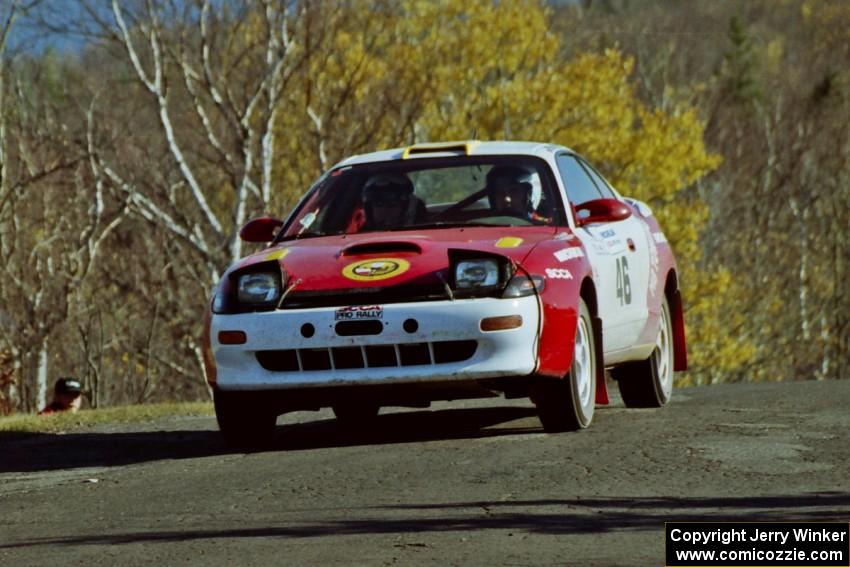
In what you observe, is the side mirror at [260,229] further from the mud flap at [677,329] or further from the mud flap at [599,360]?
the mud flap at [677,329]

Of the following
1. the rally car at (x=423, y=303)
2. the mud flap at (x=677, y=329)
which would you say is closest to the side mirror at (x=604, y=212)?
the rally car at (x=423, y=303)

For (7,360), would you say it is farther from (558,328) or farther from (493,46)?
(493,46)

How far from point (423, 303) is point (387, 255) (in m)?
0.43

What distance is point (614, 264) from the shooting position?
10406 mm

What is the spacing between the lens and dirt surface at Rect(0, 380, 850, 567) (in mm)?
6137

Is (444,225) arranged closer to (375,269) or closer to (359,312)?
(375,269)

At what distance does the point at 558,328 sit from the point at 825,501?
8.24 ft

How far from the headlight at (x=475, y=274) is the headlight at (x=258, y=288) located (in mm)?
908

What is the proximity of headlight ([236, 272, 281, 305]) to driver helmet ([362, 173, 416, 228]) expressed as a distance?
1.14 meters

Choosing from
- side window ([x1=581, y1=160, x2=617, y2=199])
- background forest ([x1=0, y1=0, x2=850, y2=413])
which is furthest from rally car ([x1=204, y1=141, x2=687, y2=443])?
background forest ([x1=0, y1=0, x2=850, y2=413])

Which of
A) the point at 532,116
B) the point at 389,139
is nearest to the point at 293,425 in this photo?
the point at 389,139

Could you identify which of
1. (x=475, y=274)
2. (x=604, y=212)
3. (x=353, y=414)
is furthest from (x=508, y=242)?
(x=353, y=414)

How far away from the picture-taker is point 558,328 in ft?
30.0

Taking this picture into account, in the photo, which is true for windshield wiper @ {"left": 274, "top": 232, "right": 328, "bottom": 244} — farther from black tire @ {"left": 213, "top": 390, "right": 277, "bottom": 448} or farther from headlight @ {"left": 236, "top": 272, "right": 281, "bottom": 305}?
black tire @ {"left": 213, "top": 390, "right": 277, "bottom": 448}
